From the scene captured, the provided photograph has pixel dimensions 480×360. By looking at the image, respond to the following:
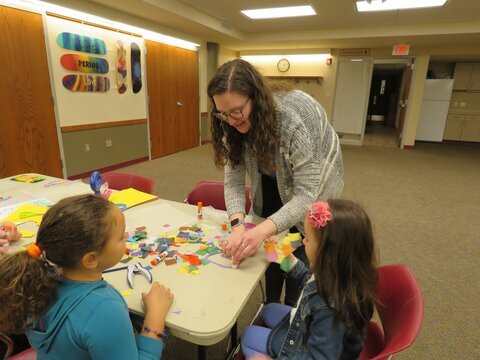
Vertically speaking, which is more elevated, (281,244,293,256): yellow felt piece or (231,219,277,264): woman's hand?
(231,219,277,264): woman's hand

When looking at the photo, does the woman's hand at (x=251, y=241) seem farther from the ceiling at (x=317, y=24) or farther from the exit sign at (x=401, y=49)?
the exit sign at (x=401, y=49)

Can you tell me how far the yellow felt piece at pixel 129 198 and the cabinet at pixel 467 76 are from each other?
30.2ft

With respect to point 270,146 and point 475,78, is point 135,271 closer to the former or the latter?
point 270,146

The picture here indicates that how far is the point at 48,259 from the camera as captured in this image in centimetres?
77

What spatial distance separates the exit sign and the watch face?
2.52 meters

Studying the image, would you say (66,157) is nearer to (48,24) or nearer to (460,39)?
(48,24)

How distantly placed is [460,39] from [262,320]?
24.0 feet

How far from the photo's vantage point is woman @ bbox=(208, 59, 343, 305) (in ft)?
3.65

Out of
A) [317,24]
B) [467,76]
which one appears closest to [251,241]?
[317,24]

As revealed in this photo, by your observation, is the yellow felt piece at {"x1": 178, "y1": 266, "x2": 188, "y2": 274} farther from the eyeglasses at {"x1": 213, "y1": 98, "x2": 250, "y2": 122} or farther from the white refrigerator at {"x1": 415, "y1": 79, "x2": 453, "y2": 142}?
the white refrigerator at {"x1": 415, "y1": 79, "x2": 453, "y2": 142}

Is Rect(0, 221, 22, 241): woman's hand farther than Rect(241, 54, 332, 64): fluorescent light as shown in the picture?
No

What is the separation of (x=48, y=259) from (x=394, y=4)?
5.53m

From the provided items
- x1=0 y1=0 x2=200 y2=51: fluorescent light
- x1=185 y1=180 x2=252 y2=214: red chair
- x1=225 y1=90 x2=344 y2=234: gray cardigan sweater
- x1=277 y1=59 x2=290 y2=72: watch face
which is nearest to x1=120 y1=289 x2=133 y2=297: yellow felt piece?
x1=225 y1=90 x2=344 y2=234: gray cardigan sweater

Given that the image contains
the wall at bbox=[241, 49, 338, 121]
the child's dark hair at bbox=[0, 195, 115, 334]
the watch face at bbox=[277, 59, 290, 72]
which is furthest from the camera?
the watch face at bbox=[277, 59, 290, 72]
